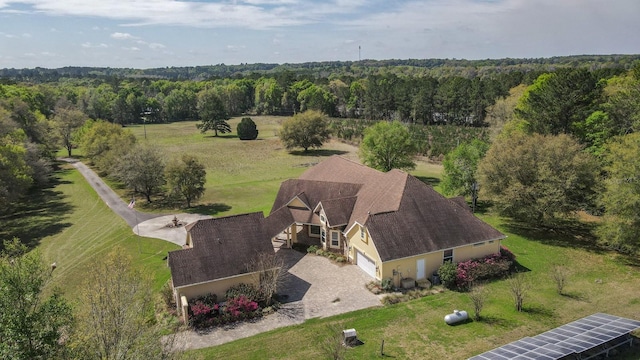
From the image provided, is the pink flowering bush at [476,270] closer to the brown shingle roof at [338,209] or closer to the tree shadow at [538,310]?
the tree shadow at [538,310]

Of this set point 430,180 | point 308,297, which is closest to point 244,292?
point 308,297

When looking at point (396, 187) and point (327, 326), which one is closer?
point (327, 326)

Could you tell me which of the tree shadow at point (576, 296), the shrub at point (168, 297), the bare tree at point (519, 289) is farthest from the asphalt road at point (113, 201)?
the tree shadow at point (576, 296)

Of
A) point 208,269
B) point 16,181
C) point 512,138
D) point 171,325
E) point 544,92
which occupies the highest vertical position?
point 544,92

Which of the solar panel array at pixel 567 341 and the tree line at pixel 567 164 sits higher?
the tree line at pixel 567 164

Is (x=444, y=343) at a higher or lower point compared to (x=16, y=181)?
lower

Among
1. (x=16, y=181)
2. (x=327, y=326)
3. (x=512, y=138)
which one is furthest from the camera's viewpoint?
(x=16, y=181)

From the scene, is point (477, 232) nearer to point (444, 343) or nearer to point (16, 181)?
point (444, 343)

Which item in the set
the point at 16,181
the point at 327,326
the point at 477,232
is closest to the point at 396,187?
the point at 477,232
